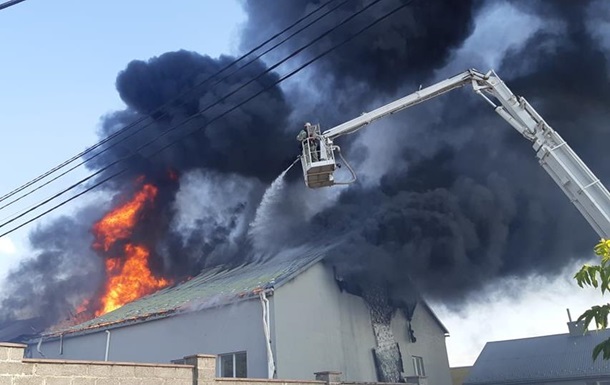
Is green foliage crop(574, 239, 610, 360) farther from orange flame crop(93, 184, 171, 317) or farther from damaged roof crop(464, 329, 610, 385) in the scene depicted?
damaged roof crop(464, 329, 610, 385)

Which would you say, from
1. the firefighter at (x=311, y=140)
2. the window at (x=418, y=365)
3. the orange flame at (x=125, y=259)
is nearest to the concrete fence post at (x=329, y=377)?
the firefighter at (x=311, y=140)

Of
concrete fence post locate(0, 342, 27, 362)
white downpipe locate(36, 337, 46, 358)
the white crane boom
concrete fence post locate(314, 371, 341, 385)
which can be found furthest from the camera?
white downpipe locate(36, 337, 46, 358)

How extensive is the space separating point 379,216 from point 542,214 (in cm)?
538

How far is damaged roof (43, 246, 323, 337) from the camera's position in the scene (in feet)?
43.9

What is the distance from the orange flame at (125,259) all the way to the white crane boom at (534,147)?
15.7m

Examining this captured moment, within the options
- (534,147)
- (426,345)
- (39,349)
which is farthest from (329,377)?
(39,349)

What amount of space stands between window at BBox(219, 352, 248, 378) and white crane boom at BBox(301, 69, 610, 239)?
5620mm

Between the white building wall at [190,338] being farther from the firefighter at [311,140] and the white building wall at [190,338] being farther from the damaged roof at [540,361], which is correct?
the damaged roof at [540,361]

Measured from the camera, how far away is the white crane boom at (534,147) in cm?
861

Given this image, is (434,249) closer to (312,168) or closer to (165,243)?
(312,168)

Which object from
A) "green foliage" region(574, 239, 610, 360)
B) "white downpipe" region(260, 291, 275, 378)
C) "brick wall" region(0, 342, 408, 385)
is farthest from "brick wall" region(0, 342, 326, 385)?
"green foliage" region(574, 239, 610, 360)

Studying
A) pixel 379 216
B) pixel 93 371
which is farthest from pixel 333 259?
pixel 93 371

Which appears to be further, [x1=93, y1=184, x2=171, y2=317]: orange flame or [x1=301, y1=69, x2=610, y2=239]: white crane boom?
[x1=93, y1=184, x2=171, y2=317]: orange flame

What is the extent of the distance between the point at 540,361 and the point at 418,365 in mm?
13919
